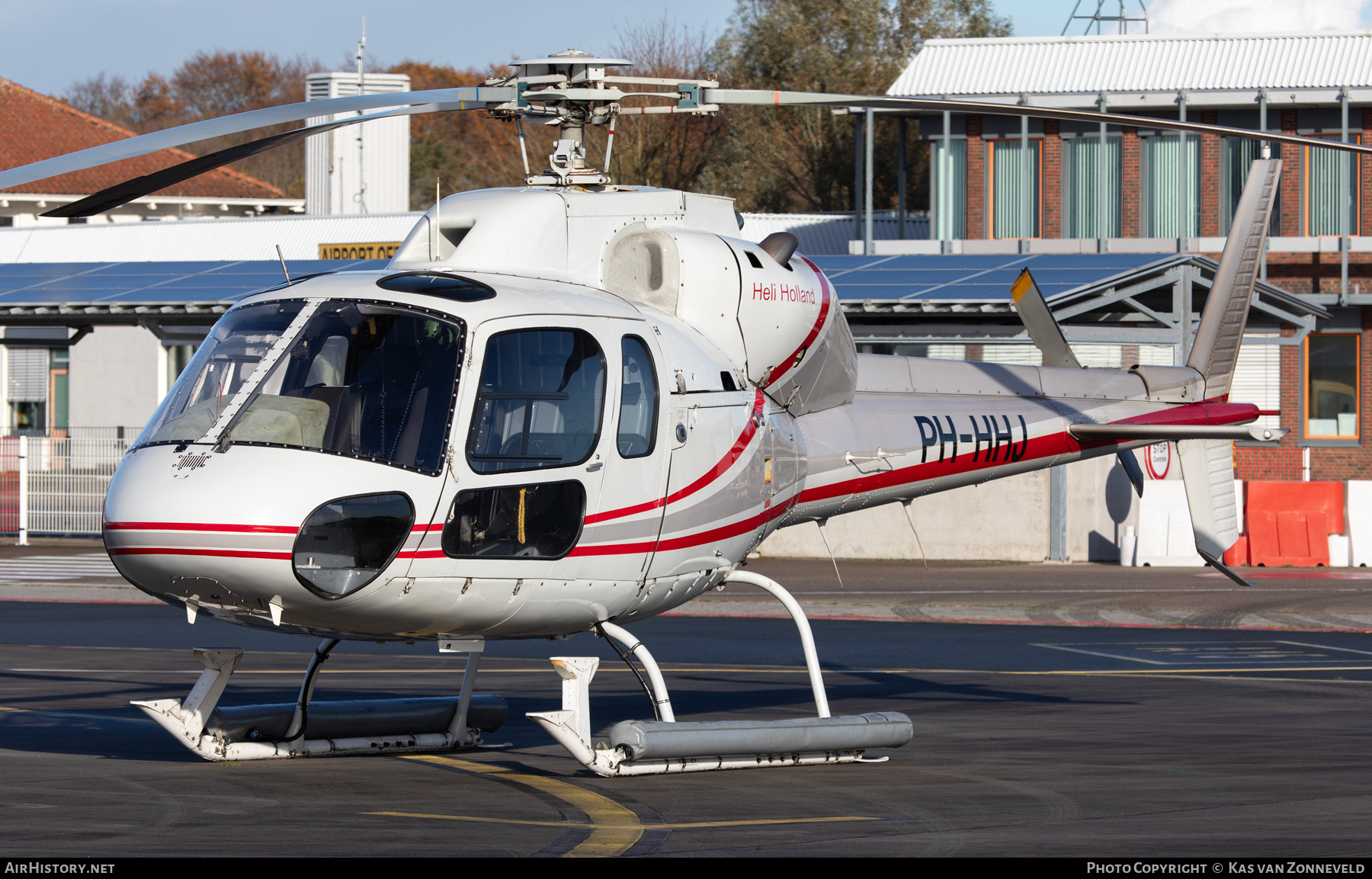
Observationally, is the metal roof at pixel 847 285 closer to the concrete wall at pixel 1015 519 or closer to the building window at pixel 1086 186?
the concrete wall at pixel 1015 519

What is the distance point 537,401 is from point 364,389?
959 millimetres

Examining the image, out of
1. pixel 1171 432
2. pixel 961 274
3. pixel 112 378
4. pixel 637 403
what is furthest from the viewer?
pixel 112 378

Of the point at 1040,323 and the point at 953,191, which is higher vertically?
the point at 953,191

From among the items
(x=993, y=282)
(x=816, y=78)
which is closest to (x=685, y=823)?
(x=993, y=282)

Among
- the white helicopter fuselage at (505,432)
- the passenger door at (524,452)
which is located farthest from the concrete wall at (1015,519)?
the passenger door at (524,452)

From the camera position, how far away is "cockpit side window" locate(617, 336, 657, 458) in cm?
927

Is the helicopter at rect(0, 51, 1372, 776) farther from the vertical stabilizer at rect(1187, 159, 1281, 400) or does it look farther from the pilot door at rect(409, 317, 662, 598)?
the vertical stabilizer at rect(1187, 159, 1281, 400)

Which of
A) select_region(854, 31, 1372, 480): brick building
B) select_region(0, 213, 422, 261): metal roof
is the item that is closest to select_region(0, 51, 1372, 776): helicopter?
select_region(854, 31, 1372, 480): brick building

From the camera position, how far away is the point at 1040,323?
1268 cm

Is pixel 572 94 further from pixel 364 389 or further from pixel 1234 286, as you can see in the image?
pixel 1234 286

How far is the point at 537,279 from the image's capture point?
9.68 meters

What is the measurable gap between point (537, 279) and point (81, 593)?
1396cm

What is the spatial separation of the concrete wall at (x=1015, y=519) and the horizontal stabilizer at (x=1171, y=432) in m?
11.6

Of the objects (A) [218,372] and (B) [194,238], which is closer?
(A) [218,372]
